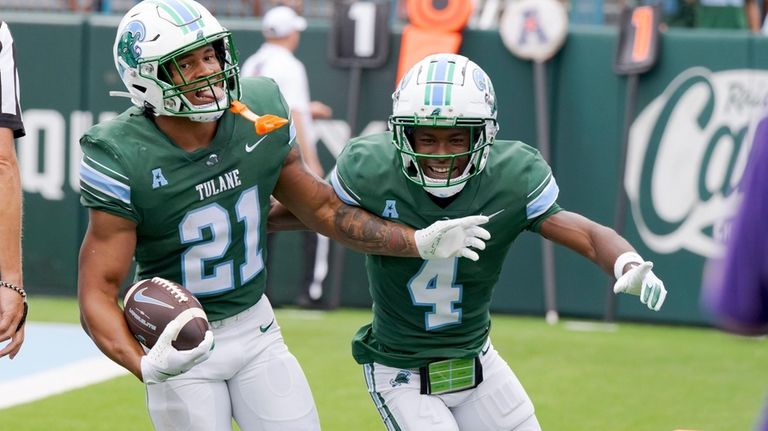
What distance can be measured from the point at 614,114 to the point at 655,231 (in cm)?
84

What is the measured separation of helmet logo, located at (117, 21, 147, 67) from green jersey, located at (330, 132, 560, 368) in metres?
0.76

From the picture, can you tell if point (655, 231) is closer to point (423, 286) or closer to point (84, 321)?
point (423, 286)

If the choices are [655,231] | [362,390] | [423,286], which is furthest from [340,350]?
[423,286]

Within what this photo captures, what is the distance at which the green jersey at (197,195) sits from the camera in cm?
386

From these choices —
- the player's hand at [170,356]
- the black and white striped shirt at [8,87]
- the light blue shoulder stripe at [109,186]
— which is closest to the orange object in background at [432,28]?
the black and white striped shirt at [8,87]

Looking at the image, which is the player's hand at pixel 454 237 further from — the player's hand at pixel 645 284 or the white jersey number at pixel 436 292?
the player's hand at pixel 645 284

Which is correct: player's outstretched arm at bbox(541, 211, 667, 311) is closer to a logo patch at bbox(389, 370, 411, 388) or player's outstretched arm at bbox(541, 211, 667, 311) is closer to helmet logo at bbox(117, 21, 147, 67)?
a logo patch at bbox(389, 370, 411, 388)

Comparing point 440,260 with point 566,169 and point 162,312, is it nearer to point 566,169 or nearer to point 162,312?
point 162,312

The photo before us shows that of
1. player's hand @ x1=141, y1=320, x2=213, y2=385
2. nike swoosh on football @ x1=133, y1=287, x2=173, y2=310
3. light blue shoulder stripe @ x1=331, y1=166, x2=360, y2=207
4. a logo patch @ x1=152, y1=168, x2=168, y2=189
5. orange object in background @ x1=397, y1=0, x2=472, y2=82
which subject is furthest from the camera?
orange object in background @ x1=397, y1=0, x2=472, y2=82

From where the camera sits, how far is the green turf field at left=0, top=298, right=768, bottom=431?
627cm

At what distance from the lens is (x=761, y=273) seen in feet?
6.72

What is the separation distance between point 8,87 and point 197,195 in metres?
0.66

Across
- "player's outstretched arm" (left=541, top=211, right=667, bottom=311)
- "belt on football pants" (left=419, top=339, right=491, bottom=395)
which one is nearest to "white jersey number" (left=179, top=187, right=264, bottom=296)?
"belt on football pants" (left=419, top=339, right=491, bottom=395)

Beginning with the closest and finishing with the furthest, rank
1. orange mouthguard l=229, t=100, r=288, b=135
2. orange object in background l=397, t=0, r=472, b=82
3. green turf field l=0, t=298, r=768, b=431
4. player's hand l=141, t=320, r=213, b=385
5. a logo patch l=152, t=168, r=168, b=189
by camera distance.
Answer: player's hand l=141, t=320, r=213, b=385
a logo patch l=152, t=168, r=168, b=189
orange mouthguard l=229, t=100, r=288, b=135
green turf field l=0, t=298, r=768, b=431
orange object in background l=397, t=0, r=472, b=82
